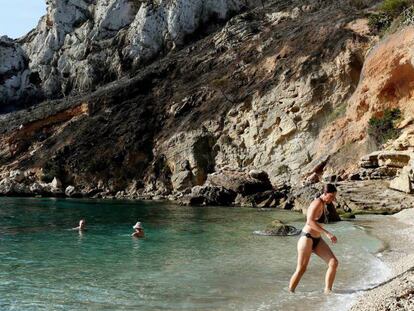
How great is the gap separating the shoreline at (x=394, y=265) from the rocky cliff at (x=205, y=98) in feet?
48.2

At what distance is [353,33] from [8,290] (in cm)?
4585

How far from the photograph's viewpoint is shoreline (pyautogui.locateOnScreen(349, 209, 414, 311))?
8.07m

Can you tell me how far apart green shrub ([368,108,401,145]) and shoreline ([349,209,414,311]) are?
12.4m

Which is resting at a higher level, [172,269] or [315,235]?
[315,235]

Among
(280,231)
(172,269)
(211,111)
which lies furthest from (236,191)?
(172,269)

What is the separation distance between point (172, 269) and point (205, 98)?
154 ft

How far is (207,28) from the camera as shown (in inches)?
3036

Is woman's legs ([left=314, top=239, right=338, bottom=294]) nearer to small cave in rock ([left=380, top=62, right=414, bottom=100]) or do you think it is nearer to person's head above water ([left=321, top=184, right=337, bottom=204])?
person's head above water ([left=321, top=184, right=337, bottom=204])

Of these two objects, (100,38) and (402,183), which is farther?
(100,38)

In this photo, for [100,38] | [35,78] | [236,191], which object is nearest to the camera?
[236,191]

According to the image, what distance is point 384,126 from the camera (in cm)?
3731

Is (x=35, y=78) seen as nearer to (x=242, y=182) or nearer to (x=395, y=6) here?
(x=242, y=182)

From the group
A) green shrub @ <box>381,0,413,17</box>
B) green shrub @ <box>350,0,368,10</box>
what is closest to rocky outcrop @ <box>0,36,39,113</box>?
green shrub @ <box>350,0,368,10</box>

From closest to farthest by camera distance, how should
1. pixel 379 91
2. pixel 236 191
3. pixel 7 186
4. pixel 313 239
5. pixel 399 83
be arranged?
pixel 313 239, pixel 399 83, pixel 379 91, pixel 236 191, pixel 7 186
